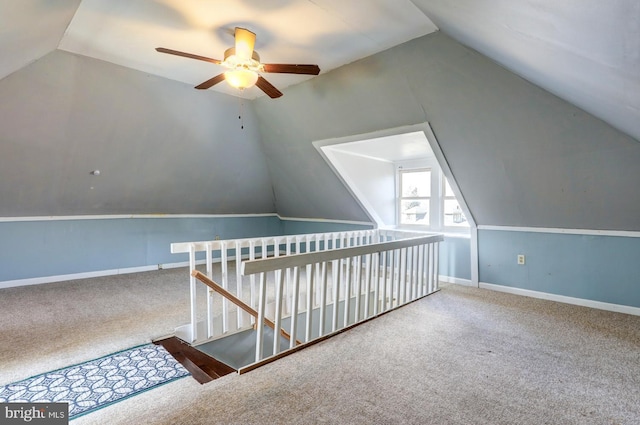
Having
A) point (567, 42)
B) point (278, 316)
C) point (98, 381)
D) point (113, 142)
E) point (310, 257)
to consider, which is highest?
point (113, 142)

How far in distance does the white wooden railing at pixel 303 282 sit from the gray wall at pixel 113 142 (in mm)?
1952

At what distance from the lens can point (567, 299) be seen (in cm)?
361

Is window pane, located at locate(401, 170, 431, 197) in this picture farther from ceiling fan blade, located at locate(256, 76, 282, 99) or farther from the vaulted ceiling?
ceiling fan blade, located at locate(256, 76, 282, 99)

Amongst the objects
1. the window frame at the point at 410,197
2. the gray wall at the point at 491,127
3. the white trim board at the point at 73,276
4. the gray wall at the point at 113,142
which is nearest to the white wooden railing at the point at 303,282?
the window frame at the point at 410,197

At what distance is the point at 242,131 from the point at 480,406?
4544 mm

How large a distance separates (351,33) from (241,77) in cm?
103

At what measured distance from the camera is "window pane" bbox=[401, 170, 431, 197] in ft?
17.4

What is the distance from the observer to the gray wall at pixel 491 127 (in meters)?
2.75

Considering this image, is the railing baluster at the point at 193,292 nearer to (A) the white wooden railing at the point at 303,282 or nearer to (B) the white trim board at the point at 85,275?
(A) the white wooden railing at the point at 303,282

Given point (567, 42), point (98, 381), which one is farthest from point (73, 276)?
point (567, 42)

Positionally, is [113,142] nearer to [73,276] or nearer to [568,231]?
[73,276]

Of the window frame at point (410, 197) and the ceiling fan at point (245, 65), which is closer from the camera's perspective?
the ceiling fan at point (245, 65)

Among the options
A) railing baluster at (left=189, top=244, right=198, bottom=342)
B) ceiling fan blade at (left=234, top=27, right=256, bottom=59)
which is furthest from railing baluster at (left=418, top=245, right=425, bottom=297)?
ceiling fan blade at (left=234, top=27, right=256, bottom=59)

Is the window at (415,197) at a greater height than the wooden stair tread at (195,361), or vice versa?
the window at (415,197)
